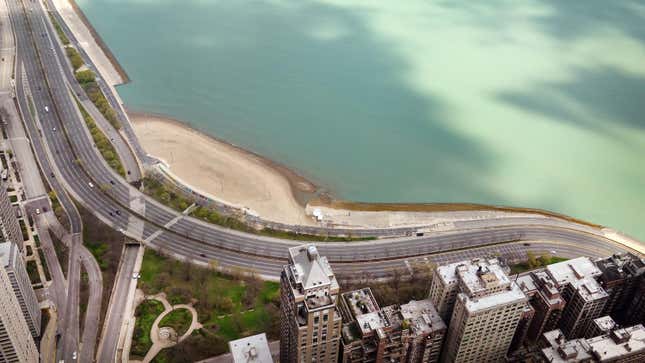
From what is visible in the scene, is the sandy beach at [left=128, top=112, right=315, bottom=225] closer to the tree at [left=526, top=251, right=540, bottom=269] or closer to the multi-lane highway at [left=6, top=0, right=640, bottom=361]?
the multi-lane highway at [left=6, top=0, right=640, bottom=361]

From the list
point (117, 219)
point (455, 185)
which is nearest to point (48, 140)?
point (117, 219)

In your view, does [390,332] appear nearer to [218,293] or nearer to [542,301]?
[542,301]

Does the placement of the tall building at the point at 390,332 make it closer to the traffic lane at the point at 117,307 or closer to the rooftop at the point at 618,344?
the rooftop at the point at 618,344

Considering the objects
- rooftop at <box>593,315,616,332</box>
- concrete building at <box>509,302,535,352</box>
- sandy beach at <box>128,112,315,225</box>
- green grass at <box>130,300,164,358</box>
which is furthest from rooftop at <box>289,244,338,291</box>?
sandy beach at <box>128,112,315,225</box>

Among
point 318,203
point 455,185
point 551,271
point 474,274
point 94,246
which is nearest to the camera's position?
point 474,274

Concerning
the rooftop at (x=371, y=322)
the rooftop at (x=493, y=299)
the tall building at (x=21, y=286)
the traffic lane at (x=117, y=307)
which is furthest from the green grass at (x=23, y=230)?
the rooftop at (x=493, y=299)

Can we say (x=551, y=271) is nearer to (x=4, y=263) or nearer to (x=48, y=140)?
(x=4, y=263)
